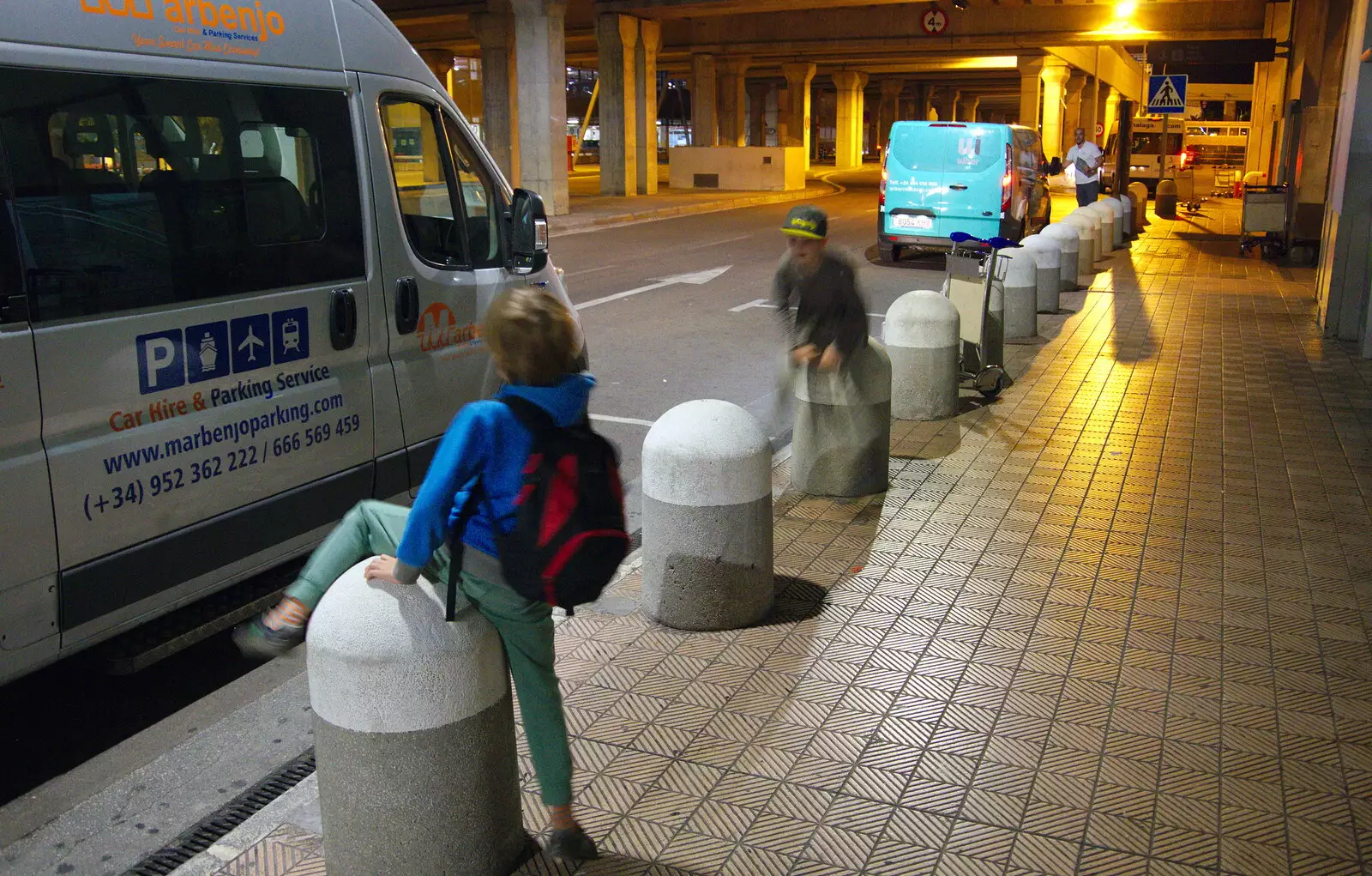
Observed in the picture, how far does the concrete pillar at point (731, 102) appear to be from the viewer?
4725cm

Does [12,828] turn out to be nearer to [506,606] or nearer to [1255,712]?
[506,606]

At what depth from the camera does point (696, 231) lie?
2472 centimetres

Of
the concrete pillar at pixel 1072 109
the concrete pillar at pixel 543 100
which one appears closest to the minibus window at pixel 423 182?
the concrete pillar at pixel 543 100

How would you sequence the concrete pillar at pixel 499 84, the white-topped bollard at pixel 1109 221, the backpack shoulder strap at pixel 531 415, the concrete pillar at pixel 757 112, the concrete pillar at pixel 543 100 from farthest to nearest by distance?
the concrete pillar at pixel 757 112 → the concrete pillar at pixel 499 84 → the concrete pillar at pixel 543 100 → the white-topped bollard at pixel 1109 221 → the backpack shoulder strap at pixel 531 415

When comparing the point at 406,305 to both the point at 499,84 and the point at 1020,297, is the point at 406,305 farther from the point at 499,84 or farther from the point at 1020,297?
the point at 499,84

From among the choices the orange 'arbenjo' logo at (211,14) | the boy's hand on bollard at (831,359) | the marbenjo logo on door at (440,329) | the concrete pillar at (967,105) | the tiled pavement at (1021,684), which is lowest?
the tiled pavement at (1021,684)

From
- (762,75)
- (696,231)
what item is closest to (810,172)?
(762,75)

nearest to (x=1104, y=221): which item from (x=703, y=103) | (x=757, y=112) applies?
(x=703, y=103)

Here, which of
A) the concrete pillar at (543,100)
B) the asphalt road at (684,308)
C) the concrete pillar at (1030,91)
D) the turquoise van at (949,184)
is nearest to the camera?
the asphalt road at (684,308)

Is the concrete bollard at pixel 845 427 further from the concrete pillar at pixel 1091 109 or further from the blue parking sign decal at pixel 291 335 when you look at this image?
the concrete pillar at pixel 1091 109

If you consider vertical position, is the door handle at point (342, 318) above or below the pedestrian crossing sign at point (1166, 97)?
below

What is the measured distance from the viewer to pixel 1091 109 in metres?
61.9

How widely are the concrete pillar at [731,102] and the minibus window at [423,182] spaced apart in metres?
43.2

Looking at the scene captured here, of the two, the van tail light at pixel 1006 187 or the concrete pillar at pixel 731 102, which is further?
the concrete pillar at pixel 731 102
